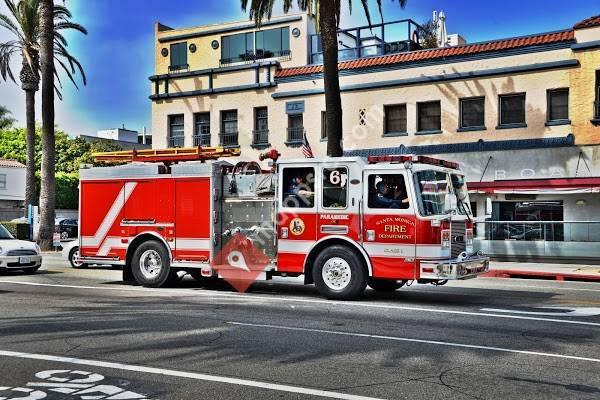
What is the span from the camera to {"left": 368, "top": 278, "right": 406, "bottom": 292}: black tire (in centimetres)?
1385

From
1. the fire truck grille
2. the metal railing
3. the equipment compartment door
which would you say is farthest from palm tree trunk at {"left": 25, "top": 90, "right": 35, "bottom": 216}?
the fire truck grille

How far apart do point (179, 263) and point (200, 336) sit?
5.66 m

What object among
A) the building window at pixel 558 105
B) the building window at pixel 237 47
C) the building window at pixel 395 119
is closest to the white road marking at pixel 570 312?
the building window at pixel 558 105

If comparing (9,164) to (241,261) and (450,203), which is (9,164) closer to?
(241,261)

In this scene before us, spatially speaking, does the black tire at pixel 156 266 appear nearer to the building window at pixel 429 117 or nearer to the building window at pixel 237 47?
the building window at pixel 429 117

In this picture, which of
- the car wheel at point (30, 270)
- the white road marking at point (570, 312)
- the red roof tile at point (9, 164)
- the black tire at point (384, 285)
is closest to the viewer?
the white road marking at point (570, 312)

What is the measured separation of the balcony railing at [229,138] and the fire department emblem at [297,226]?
18.4m

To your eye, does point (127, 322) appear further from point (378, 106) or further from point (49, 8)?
point (49, 8)

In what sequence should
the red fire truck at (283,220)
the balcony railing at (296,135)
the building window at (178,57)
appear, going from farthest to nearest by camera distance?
the building window at (178,57) → the balcony railing at (296,135) → the red fire truck at (283,220)

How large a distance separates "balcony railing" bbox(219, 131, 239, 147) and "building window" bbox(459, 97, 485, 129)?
10277 mm

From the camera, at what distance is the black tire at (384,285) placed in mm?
13852

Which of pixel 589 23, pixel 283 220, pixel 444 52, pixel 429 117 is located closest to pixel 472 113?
pixel 429 117

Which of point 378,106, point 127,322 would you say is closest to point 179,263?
point 127,322

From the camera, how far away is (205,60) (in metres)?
37.4
